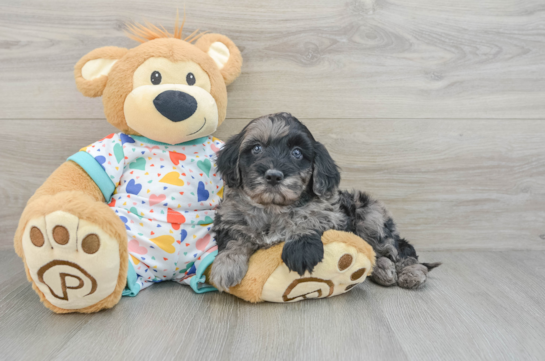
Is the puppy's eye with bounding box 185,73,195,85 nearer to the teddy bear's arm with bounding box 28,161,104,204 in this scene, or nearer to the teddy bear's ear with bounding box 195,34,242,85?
the teddy bear's ear with bounding box 195,34,242,85

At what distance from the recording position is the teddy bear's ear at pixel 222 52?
5.98ft

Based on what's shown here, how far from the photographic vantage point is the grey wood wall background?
6.68 feet

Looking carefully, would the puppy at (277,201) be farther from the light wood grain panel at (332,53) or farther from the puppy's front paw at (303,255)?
the light wood grain panel at (332,53)

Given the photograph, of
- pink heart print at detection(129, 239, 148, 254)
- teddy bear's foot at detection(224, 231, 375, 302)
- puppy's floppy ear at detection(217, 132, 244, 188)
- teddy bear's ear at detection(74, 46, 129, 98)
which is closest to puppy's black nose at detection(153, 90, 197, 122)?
puppy's floppy ear at detection(217, 132, 244, 188)

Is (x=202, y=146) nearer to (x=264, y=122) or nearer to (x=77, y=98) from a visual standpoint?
(x=264, y=122)

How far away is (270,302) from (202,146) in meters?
0.79

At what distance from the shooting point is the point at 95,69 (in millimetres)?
1681

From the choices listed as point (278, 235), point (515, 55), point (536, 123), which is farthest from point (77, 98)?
point (536, 123)

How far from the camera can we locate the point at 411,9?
2.08 m

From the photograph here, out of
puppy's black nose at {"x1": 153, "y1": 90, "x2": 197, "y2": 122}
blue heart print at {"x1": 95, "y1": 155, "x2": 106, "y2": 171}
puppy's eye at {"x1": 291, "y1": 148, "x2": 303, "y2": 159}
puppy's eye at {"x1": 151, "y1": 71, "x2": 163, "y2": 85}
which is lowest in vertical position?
blue heart print at {"x1": 95, "y1": 155, "x2": 106, "y2": 171}

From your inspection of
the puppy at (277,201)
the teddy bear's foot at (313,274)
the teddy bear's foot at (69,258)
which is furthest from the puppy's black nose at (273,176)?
the teddy bear's foot at (69,258)

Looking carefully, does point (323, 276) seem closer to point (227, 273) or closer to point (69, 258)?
point (227, 273)

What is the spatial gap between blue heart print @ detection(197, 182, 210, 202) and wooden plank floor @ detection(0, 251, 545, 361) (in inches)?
15.9

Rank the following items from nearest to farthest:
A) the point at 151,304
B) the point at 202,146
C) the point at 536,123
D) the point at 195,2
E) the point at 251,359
A: the point at 251,359 → the point at 151,304 → the point at 202,146 → the point at 195,2 → the point at 536,123
